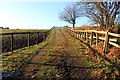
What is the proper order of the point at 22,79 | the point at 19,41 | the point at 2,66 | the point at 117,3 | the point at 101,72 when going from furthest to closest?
the point at 19,41
the point at 117,3
the point at 2,66
the point at 101,72
the point at 22,79

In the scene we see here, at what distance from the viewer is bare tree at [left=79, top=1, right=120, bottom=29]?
951 inches

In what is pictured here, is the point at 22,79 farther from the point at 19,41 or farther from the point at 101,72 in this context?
the point at 19,41

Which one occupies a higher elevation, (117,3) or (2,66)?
(117,3)

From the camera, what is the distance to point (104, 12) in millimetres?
25219

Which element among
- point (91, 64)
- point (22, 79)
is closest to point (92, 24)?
point (91, 64)

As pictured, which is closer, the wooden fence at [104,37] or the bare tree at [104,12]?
the wooden fence at [104,37]

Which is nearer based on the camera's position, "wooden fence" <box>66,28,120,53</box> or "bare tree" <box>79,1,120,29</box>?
"wooden fence" <box>66,28,120,53</box>

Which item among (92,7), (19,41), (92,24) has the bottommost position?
(19,41)

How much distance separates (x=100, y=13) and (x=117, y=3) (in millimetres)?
2475

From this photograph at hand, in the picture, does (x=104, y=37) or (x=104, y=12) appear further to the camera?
(x=104, y=12)

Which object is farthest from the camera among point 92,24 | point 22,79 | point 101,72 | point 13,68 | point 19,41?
point 92,24

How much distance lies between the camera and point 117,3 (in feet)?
80.3

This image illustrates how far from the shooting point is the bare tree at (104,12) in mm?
Answer: 24156

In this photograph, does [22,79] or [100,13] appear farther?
[100,13]
